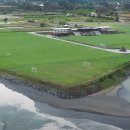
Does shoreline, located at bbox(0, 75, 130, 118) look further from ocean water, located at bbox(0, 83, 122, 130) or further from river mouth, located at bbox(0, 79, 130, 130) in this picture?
ocean water, located at bbox(0, 83, 122, 130)

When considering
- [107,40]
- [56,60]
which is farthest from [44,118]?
[107,40]

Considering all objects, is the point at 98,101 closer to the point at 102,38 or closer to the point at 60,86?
the point at 60,86

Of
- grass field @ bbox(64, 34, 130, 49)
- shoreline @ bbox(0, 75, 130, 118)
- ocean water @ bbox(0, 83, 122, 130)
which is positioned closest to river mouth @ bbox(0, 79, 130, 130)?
ocean water @ bbox(0, 83, 122, 130)

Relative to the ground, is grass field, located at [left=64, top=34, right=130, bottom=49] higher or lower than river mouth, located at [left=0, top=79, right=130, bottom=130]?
higher

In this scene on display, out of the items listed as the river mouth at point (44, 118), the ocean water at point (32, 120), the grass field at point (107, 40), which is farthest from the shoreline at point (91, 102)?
the grass field at point (107, 40)

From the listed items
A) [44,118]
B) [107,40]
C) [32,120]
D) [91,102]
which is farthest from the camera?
[107,40]

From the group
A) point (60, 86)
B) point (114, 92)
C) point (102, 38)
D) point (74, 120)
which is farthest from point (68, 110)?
point (102, 38)

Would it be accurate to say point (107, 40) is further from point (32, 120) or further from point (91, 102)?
point (32, 120)
